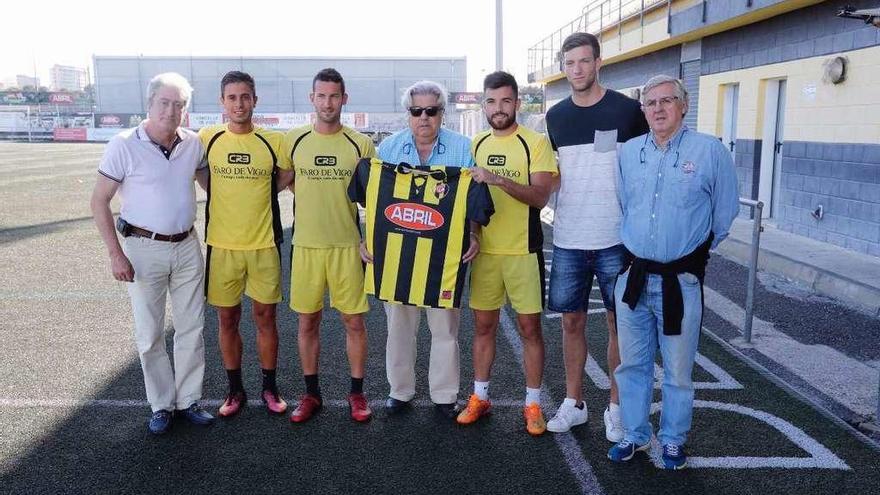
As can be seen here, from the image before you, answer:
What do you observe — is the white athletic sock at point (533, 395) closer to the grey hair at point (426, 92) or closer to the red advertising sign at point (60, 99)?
the grey hair at point (426, 92)

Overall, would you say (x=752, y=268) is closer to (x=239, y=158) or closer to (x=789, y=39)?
(x=239, y=158)

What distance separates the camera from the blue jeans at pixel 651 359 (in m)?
3.73

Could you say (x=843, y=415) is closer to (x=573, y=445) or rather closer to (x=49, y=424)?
(x=573, y=445)

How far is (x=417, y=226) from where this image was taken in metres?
4.20

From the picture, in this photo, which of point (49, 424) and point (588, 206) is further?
point (49, 424)

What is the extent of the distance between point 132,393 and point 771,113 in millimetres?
10647

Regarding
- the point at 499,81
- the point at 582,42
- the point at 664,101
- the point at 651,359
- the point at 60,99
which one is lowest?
the point at 651,359

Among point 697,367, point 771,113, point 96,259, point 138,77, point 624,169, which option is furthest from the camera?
point 138,77

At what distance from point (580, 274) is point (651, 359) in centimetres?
59

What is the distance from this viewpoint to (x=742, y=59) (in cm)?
1277

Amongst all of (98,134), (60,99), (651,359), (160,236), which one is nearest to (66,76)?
(60,99)

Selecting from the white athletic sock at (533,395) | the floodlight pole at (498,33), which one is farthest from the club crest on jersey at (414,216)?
the floodlight pole at (498,33)

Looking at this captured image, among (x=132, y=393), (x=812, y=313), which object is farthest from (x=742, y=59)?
(x=132, y=393)

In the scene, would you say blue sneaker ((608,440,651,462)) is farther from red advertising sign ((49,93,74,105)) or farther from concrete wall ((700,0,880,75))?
red advertising sign ((49,93,74,105))
